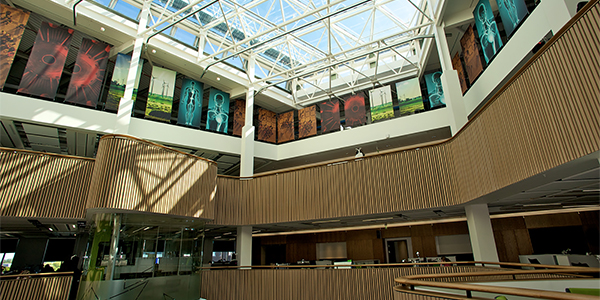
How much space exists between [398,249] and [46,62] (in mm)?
18495

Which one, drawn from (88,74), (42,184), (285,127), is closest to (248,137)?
(285,127)

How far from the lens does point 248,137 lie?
55.6 ft

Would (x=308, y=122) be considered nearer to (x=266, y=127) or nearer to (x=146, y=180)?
(x=266, y=127)

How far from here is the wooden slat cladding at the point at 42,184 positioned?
30.7 ft

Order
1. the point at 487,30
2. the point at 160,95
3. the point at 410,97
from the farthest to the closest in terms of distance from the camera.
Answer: the point at 410,97, the point at 160,95, the point at 487,30

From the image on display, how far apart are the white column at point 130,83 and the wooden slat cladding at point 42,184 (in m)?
2.87

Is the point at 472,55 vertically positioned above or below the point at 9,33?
below

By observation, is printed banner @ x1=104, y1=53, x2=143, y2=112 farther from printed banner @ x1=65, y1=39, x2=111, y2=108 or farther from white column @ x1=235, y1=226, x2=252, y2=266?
white column @ x1=235, y1=226, x2=252, y2=266

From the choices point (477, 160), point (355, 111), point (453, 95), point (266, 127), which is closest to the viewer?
point (477, 160)

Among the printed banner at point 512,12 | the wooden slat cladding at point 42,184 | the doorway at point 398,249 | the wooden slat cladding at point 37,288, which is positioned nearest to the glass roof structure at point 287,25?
the printed banner at point 512,12

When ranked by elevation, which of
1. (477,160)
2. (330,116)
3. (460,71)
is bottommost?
(477,160)

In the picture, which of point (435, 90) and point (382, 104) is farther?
point (382, 104)

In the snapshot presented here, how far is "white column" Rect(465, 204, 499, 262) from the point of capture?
9.41 meters

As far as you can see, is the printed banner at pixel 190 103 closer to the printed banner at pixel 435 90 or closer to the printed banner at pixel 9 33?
the printed banner at pixel 9 33
